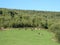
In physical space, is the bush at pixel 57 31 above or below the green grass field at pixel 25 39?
above

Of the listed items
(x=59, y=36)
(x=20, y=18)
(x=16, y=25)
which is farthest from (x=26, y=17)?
(x=59, y=36)

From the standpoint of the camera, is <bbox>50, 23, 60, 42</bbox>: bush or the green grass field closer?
the green grass field

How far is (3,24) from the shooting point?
2379 inches

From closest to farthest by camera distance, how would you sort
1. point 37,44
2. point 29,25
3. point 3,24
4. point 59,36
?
1. point 37,44
2. point 59,36
3. point 3,24
4. point 29,25

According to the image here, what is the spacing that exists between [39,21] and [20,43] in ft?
120

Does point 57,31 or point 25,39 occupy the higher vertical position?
point 57,31

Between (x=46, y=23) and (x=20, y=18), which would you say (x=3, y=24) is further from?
(x=46, y=23)

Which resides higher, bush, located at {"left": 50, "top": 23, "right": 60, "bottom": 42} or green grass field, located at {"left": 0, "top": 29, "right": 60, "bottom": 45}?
bush, located at {"left": 50, "top": 23, "right": 60, "bottom": 42}

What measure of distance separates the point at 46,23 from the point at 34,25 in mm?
3889

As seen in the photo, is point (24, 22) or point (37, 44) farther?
point (24, 22)

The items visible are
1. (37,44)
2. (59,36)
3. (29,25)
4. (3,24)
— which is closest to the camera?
(37,44)

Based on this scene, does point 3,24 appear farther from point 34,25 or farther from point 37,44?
point 37,44

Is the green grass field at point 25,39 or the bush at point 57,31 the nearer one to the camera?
the green grass field at point 25,39

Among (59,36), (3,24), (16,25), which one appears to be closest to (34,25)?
(16,25)
